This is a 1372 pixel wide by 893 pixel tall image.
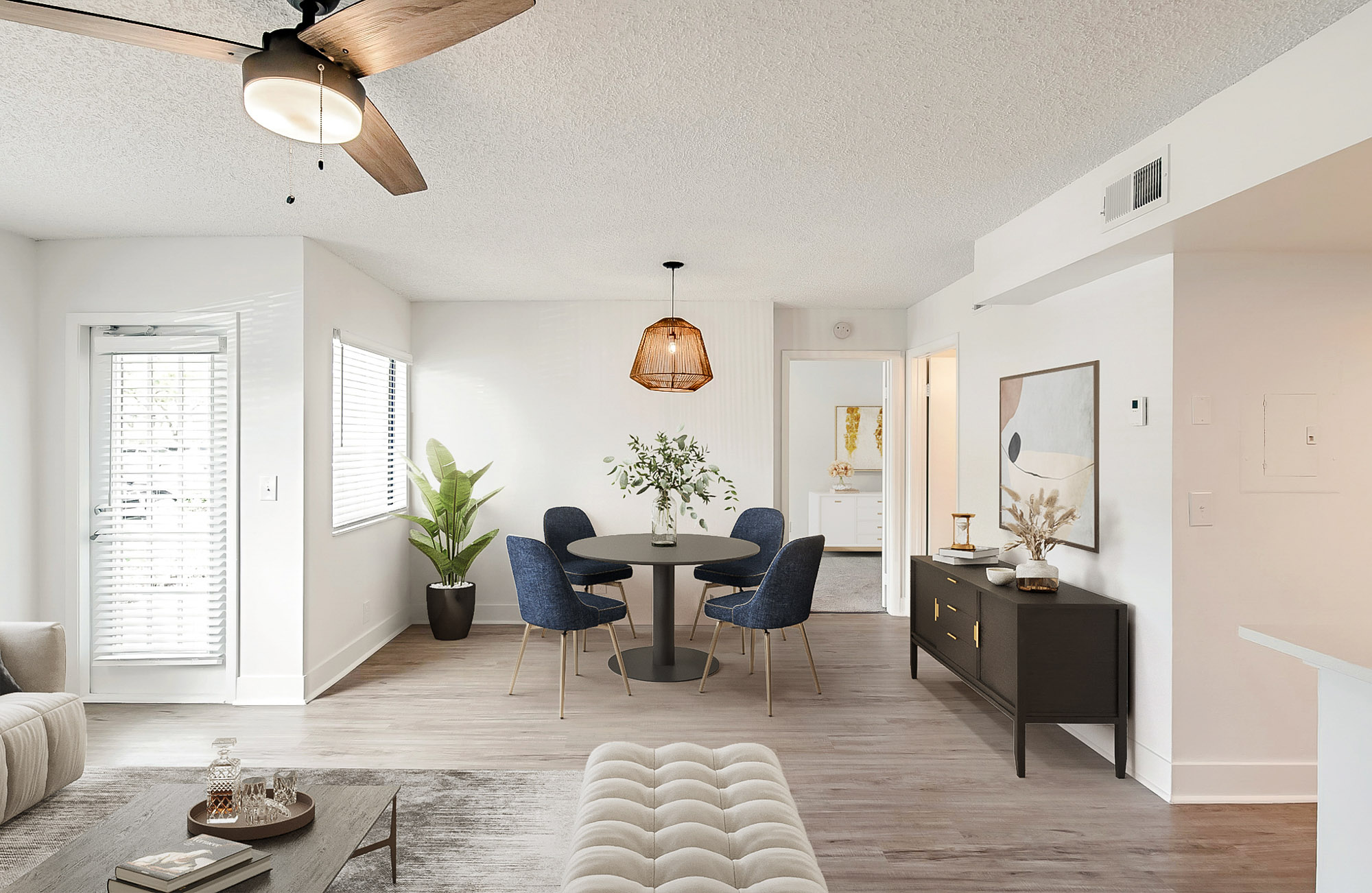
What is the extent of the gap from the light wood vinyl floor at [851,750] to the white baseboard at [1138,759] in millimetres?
45

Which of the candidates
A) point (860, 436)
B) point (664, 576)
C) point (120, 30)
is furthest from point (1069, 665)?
point (860, 436)

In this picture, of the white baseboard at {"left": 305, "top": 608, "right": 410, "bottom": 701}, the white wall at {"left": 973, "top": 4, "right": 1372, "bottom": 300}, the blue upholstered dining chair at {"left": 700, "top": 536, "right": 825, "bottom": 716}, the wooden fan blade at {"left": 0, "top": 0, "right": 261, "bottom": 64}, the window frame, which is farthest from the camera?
the window frame

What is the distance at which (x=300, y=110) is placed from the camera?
1.75 meters

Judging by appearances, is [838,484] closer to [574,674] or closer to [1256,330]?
[574,674]

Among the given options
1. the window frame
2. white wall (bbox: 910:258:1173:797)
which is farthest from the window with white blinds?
white wall (bbox: 910:258:1173:797)

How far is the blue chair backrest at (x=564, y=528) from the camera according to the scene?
5543mm

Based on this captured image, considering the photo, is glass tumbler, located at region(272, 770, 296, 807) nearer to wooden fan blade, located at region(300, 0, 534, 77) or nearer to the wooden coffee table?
the wooden coffee table

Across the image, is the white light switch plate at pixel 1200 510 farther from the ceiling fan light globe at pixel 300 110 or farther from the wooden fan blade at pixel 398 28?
the ceiling fan light globe at pixel 300 110

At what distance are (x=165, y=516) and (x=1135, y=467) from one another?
15.6ft

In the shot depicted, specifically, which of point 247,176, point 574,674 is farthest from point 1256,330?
point 247,176

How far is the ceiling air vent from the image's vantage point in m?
2.62

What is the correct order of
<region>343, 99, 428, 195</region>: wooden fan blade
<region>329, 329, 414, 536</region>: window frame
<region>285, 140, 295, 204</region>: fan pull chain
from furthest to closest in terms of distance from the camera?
<region>329, 329, 414, 536</region>: window frame
<region>285, 140, 295, 204</region>: fan pull chain
<region>343, 99, 428, 195</region>: wooden fan blade

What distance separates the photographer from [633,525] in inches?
237

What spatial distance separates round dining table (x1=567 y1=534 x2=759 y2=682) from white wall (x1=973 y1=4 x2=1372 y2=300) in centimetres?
232
